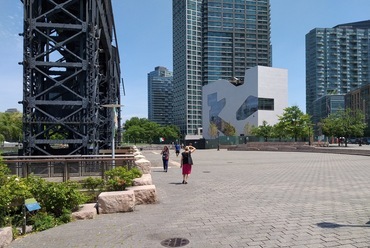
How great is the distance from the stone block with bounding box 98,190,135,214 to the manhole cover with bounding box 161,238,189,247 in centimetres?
248

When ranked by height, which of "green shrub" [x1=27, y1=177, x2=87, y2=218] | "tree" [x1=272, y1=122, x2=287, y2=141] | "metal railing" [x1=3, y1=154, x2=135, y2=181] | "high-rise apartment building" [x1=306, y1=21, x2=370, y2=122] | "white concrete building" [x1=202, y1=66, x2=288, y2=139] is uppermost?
"high-rise apartment building" [x1=306, y1=21, x2=370, y2=122]

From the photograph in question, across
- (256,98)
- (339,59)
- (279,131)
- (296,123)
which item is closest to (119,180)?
(296,123)

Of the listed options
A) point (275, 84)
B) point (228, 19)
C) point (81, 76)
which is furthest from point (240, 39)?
point (81, 76)

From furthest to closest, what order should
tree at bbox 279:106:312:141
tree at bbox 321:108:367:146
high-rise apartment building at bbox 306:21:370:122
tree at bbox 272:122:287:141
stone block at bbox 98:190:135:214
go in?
high-rise apartment building at bbox 306:21:370:122, tree at bbox 272:122:287:141, tree at bbox 279:106:312:141, tree at bbox 321:108:367:146, stone block at bbox 98:190:135:214

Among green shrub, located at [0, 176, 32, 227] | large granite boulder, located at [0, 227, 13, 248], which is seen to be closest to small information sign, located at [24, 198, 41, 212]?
green shrub, located at [0, 176, 32, 227]

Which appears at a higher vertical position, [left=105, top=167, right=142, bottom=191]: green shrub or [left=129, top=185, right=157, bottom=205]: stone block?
[left=105, top=167, right=142, bottom=191]: green shrub

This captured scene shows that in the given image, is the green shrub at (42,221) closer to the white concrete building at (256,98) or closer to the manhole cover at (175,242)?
the manhole cover at (175,242)

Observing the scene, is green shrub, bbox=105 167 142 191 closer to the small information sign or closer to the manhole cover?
the small information sign

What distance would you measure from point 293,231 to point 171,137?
133235 millimetres

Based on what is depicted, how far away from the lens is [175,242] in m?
5.70

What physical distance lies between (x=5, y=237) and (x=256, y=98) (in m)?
97.2

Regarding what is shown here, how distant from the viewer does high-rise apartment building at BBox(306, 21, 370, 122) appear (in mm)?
173750

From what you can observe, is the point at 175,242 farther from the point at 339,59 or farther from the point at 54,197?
the point at 339,59

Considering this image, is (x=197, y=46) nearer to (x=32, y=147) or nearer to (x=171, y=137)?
(x=171, y=137)
